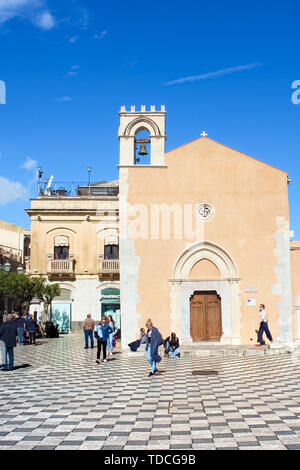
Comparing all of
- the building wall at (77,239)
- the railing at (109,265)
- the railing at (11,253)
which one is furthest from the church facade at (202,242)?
the railing at (11,253)

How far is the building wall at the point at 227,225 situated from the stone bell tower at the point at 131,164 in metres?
0.08

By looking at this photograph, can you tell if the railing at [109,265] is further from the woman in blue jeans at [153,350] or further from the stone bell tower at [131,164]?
the woman in blue jeans at [153,350]

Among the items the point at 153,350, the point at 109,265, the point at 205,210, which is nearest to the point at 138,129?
the point at 205,210

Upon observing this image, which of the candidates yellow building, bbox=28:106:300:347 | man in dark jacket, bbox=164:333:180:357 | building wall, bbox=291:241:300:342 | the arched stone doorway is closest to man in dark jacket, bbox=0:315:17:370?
man in dark jacket, bbox=164:333:180:357

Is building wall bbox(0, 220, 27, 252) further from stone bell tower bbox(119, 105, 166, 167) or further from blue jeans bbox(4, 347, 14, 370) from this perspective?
blue jeans bbox(4, 347, 14, 370)

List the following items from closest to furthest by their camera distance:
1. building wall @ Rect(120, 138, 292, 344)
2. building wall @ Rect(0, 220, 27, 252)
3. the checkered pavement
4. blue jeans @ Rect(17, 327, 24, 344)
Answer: the checkered pavement, building wall @ Rect(120, 138, 292, 344), blue jeans @ Rect(17, 327, 24, 344), building wall @ Rect(0, 220, 27, 252)

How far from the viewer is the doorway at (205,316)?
19.8 m

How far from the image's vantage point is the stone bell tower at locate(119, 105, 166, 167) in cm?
2045

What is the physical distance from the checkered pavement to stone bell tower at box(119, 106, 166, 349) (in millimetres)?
4866

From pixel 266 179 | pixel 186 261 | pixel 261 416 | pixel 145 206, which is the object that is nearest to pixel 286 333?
pixel 186 261

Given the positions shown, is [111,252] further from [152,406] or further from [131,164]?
[152,406]

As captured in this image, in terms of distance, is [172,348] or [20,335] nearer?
[172,348]

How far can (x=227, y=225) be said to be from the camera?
20172 mm

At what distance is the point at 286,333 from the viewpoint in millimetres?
19547
